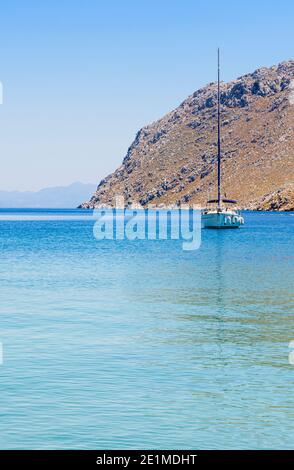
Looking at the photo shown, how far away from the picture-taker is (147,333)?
28.2 metres

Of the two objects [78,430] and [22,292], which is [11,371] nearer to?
[78,430]

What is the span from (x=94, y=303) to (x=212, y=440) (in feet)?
68.7

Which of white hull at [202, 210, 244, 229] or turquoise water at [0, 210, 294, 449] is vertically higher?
white hull at [202, 210, 244, 229]

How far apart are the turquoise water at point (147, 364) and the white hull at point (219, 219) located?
76883 mm

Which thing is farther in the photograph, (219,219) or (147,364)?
(219,219)

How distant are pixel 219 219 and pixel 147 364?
103045mm

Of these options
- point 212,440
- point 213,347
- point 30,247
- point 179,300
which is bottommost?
point 212,440

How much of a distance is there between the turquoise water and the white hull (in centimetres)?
7688

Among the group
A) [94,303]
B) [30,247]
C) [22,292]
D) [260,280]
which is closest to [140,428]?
[94,303]

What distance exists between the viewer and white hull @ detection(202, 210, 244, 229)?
408 feet

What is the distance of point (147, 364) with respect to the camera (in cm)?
2262

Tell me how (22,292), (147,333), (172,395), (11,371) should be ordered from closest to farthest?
(172,395) < (11,371) < (147,333) < (22,292)

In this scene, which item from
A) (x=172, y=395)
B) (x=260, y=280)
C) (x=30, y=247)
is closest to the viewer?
(x=172, y=395)

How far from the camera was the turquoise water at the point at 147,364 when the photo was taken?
16.5 meters
